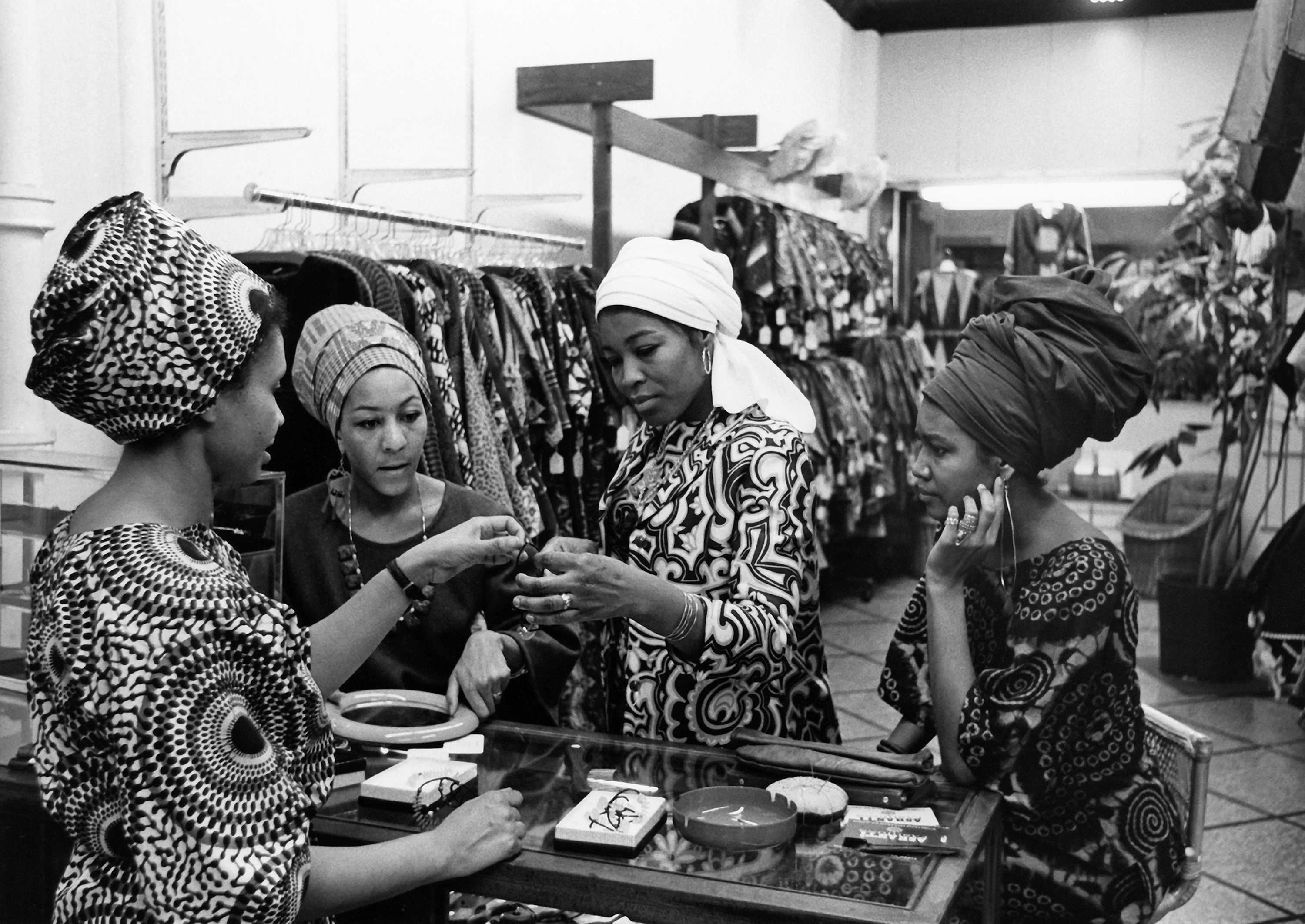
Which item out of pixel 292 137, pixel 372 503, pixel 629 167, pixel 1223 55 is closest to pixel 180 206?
pixel 292 137

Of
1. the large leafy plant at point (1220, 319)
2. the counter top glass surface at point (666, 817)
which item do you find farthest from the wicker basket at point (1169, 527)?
the counter top glass surface at point (666, 817)

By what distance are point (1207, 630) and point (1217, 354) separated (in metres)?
1.22

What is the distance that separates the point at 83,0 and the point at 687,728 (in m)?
2.15

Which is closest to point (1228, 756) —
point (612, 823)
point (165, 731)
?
point (612, 823)

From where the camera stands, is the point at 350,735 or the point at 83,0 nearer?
the point at 350,735

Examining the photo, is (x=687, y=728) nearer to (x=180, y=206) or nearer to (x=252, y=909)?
(x=252, y=909)

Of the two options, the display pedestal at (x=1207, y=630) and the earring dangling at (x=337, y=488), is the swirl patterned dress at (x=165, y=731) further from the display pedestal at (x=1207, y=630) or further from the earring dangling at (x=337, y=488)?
the display pedestal at (x=1207, y=630)

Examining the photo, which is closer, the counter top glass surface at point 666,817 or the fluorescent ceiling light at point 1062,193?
the counter top glass surface at point 666,817

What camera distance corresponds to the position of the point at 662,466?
223cm

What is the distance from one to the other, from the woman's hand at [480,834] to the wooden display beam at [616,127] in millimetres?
2965

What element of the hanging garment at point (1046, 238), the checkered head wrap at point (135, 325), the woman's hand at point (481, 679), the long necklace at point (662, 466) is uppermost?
the hanging garment at point (1046, 238)

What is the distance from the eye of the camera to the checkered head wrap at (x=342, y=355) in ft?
7.61

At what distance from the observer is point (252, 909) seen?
3.80 feet

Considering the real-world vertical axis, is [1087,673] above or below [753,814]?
above
